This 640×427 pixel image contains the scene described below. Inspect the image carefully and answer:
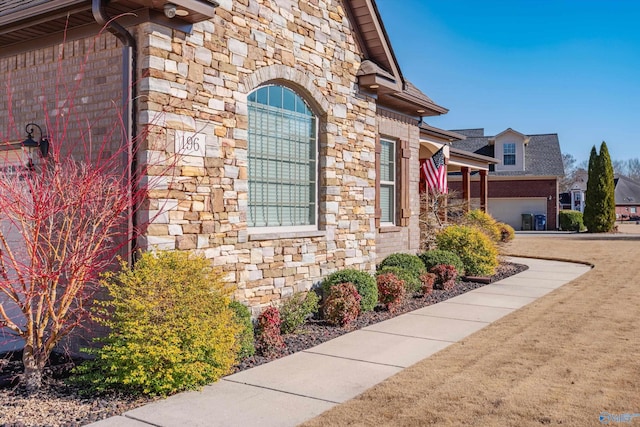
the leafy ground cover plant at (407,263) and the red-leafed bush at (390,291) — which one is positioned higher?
the leafy ground cover plant at (407,263)

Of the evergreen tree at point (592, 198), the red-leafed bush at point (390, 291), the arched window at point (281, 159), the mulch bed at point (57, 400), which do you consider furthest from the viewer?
the evergreen tree at point (592, 198)

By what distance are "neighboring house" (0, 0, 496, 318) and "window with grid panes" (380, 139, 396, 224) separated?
2014mm

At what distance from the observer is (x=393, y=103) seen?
501 inches

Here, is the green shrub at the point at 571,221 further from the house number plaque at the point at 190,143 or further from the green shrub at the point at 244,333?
the house number plaque at the point at 190,143

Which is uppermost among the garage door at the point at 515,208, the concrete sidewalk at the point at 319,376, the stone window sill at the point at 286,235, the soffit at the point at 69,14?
the soffit at the point at 69,14

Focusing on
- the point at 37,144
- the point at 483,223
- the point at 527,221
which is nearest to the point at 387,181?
the point at 483,223

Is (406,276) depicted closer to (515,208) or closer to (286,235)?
(286,235)

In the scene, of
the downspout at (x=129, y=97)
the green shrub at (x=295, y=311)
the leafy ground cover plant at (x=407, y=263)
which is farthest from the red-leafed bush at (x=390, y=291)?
the downspout at (x=129, y=97)

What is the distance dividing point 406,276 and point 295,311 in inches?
130

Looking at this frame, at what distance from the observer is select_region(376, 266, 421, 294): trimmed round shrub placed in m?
10.6

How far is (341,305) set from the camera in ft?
27.3

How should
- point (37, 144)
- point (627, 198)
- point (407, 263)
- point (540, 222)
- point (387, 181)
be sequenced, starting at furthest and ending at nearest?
point (627, 198), point (540, 222), point (387, 181), point (407, 263), point (37, 144)

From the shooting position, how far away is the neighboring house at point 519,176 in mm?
36531

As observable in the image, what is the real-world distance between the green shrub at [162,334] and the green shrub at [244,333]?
0.53 metres
